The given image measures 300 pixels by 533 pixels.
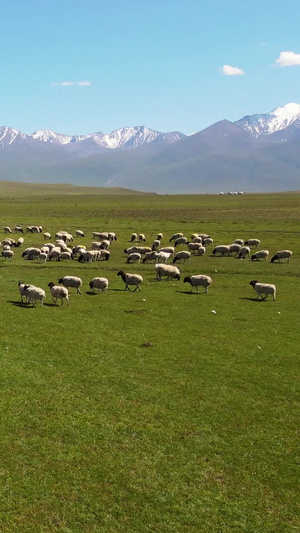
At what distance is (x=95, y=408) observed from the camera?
13.8m

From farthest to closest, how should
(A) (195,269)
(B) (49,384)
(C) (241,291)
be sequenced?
(A) (195,269) < (C) (241,291) < (B) (49,384)

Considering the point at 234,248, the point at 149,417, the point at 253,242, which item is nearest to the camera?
the point at 149,417

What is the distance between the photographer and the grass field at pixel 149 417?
986 centimetres

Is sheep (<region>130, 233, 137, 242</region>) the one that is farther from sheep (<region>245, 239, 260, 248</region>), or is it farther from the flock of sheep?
sheep (<region>245, 239, 260, 248</region>)

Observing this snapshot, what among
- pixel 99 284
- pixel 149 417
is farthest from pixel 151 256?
pixel 149 417

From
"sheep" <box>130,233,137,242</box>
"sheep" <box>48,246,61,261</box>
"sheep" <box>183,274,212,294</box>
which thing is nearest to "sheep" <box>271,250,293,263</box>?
"sheep" <box>183,274,212,294</box>

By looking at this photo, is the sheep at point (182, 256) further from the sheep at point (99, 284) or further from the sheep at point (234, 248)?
the sheep at point (99, 284)

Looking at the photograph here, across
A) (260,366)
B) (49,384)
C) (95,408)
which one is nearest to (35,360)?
(49,384)

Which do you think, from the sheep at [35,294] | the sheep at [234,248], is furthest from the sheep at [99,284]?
the sheep at [234,248]

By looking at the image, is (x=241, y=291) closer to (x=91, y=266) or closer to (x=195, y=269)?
(x=195, y=269)

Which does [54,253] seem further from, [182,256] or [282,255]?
[282,255]

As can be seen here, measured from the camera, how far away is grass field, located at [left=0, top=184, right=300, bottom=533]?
9.86 m

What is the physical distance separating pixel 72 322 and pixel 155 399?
8.13m

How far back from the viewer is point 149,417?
13.4 meters
